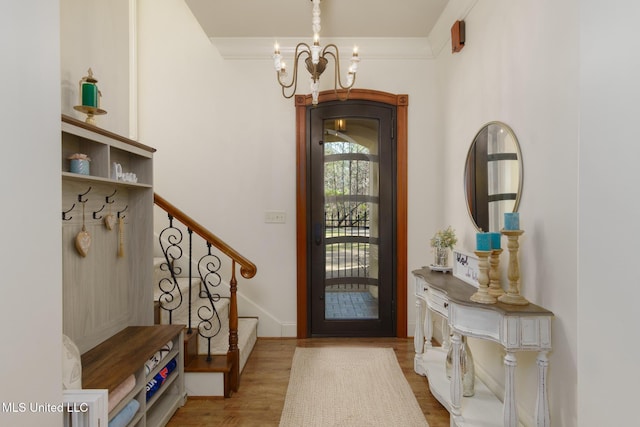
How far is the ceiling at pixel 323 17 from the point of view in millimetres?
2895

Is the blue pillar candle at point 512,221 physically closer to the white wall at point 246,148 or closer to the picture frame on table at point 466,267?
the picture frame on table at point 466,267

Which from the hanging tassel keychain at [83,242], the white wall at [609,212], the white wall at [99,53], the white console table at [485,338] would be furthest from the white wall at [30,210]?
the white console table at [485,338]

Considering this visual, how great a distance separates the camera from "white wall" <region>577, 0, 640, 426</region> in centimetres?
69

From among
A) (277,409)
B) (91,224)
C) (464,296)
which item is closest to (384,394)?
(277,409)

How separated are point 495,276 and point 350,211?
1.84 m

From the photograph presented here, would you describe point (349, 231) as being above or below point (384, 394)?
above

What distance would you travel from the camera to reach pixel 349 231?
11.6 ft

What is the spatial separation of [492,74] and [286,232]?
7.26 feet

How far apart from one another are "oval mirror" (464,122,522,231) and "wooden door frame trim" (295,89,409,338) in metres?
0.90

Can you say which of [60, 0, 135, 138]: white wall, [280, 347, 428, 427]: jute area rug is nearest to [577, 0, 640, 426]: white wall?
[280, 347, 428, 427]: jute area rug

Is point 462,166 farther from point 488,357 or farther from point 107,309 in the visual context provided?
point 107,309

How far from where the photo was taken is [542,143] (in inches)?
68.0

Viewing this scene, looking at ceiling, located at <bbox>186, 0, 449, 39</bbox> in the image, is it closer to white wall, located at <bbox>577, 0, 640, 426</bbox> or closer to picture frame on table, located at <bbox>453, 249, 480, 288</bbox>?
picture frame on table, located at <bbox>453, 249, 480, 288</bbox>

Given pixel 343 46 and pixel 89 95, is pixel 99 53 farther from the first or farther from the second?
pixel 343 46
